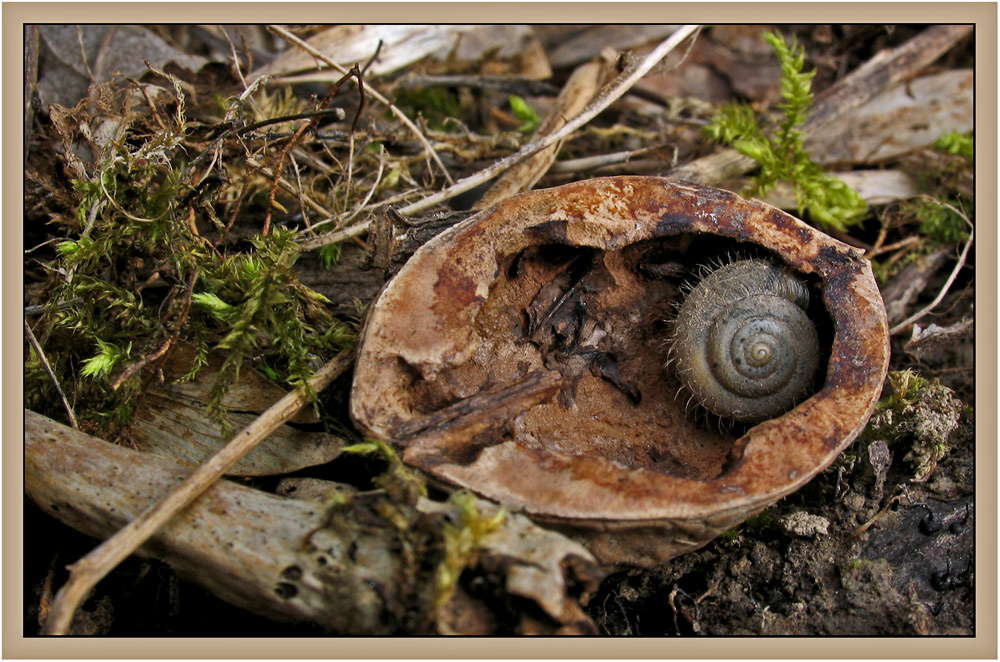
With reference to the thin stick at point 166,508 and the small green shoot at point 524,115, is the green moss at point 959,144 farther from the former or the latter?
the thin stick at point 166,508

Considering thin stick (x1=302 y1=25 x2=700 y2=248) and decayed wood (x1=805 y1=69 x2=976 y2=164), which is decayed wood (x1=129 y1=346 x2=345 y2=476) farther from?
decayed wood (x1=805 y1=69 x2=976 y2=164)

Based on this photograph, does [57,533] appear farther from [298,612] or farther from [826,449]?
[826,449]

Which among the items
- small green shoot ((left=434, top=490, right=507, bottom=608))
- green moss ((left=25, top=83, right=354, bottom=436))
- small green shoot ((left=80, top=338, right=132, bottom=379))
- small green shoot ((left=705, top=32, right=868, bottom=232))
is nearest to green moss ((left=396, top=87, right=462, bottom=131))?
small green shoot ((left=705, top=32, right=868, bottom=232))

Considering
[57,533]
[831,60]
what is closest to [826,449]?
[57,533]

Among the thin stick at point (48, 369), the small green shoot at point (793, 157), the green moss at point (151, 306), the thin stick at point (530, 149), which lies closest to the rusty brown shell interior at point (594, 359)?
the green moss at point (151, 306)

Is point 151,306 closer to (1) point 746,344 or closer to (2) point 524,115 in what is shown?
(1) point 746,344

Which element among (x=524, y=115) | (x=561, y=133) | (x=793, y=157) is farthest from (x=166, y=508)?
(x=793, y=157)
